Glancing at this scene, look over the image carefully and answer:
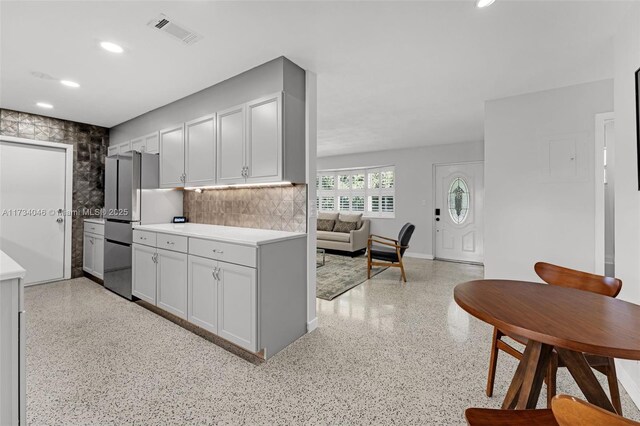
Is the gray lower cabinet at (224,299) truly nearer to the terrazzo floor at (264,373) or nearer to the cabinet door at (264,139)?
the terrazzo floor at (264,373)

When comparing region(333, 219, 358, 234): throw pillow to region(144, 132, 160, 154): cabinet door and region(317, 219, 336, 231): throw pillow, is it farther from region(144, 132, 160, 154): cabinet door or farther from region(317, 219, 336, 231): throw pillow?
region(144, 132, 160, 154): cabinet door

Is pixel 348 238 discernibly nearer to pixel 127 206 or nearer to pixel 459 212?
pixel 459 212

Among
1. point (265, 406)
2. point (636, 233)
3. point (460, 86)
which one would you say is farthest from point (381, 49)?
point (265, 406)

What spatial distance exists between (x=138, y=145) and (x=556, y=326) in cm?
471

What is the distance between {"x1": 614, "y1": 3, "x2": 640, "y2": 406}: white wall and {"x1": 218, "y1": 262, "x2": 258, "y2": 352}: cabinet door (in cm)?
255

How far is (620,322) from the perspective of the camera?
1.13m

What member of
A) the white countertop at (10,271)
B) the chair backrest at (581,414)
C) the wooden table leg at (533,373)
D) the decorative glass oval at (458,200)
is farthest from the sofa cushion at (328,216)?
the chair backrest at (581,414)

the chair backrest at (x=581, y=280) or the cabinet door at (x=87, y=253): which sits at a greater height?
the chair backrest at (x=581, y=280)

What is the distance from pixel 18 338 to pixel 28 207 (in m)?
4.12

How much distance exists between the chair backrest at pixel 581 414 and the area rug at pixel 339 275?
9.99ft

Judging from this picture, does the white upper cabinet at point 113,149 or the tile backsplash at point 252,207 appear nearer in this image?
the tile backsplash at point 252,207

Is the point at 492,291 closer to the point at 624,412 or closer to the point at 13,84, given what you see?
the point at 624,412

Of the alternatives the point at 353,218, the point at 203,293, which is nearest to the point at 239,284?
the point at 203,293

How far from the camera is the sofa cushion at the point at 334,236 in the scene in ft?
20.7
